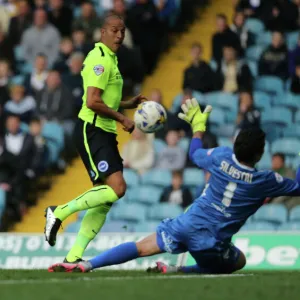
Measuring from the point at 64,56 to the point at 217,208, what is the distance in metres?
9.46

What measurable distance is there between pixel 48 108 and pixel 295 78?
12.6 ft

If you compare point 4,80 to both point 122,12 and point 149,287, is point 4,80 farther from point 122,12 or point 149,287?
point 149,287

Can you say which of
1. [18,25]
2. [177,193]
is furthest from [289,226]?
[18,25]

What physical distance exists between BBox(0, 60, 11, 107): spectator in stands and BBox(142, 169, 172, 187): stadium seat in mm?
3083

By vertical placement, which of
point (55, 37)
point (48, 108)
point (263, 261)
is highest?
point (55, 37)

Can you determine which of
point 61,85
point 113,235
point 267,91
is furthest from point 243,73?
point 113,235

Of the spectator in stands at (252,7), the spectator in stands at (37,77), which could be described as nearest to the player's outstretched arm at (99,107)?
the spectator in stands at (37,77)

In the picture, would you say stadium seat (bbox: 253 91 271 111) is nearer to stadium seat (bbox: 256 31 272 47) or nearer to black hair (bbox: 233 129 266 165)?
stadium seat (bbox: 256 31 272 47)

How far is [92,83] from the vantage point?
9281 mm

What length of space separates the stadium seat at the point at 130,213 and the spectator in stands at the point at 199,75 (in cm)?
240

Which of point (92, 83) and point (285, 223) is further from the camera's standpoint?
point (285, 223)

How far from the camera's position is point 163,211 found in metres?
14.1

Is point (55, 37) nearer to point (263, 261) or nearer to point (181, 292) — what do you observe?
point (263, 261)

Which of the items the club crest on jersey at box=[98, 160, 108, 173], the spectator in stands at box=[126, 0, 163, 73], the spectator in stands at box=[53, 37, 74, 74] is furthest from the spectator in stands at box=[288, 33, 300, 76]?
the club crest on jersey at box=[98, 160, 108, 173]
